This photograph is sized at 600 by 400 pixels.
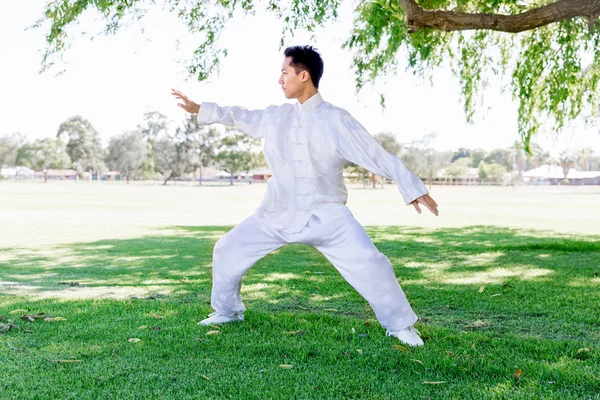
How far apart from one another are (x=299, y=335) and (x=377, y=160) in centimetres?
136

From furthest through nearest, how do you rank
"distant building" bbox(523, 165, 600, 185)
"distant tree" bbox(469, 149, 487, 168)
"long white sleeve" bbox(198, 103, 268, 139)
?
"distant tree" bbox(469, 149, 487, 168)
"distant building" bbox(523, 165, 600, 185)
"long white sleeve" bbox(198, 103, 268, 139)

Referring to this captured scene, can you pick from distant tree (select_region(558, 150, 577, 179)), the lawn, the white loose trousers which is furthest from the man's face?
distant tree (select_region(558, 150, 577, 179))

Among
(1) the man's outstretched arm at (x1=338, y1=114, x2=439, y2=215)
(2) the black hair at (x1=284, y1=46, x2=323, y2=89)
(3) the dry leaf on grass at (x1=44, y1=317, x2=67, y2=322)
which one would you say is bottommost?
(3) the dry leaf on grass at (x1=44, y1=317, x2=67, y2=322)

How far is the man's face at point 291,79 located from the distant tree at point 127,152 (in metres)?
91.0

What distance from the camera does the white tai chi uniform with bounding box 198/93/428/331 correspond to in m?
4.17

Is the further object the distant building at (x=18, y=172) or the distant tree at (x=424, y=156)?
the distant building at (x=18, y=172)

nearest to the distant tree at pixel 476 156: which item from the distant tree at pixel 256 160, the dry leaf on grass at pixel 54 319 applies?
the distant tree at pixel 256 160

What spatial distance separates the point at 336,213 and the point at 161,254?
668 centimetres

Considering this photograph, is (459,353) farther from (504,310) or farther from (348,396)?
(504,310)

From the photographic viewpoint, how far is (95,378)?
343cm

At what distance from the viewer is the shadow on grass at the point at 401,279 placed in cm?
541

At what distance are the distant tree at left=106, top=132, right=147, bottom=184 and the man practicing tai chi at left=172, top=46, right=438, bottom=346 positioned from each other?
90806 millimetres

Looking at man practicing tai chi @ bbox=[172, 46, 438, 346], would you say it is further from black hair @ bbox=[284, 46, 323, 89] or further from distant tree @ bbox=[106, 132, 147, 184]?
distant tree @ bbox=[106, 132, 147, 184]

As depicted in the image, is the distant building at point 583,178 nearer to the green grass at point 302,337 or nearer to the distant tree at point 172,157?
the distant tree at point 172,157
